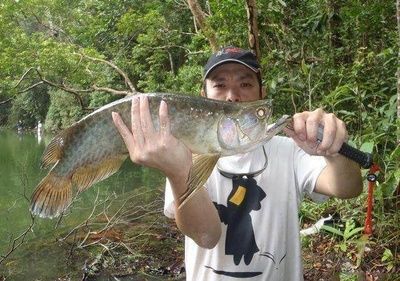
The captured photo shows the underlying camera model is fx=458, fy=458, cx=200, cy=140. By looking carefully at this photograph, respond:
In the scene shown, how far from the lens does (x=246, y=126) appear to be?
1913mm

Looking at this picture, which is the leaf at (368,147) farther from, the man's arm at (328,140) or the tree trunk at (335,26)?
the tree trunk at (335,26)

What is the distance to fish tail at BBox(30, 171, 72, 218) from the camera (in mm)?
2018

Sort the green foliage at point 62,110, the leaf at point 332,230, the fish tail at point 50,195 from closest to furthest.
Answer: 1. the fish tail at point 50,195
2. the leaf at point 332,230
3. the green foliage at point 62,110

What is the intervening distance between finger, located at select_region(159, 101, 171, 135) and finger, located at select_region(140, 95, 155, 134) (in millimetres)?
45

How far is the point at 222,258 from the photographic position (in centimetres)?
220

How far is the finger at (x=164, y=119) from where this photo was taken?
186cm

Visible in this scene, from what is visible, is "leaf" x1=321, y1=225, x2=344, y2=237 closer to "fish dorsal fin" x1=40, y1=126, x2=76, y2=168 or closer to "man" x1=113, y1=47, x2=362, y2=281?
"man" x1=113, y1=47, x2=362, y2=281

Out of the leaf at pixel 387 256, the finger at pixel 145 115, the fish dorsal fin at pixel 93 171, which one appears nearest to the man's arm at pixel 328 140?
the finger at pixel 145 115

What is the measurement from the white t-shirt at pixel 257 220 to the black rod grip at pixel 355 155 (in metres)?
0.27

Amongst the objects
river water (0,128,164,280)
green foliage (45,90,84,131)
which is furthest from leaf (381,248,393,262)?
green foliage (45,90,84,131)

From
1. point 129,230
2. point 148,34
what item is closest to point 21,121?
point 148,34

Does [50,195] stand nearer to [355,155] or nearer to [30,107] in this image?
Result: [355,155]

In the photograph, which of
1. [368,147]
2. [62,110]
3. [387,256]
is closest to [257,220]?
[368,147]

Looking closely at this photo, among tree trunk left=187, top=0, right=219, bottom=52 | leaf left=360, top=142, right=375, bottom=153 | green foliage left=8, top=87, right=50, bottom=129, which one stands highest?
green foliage left=8, top=87, right=50, bottom=129
